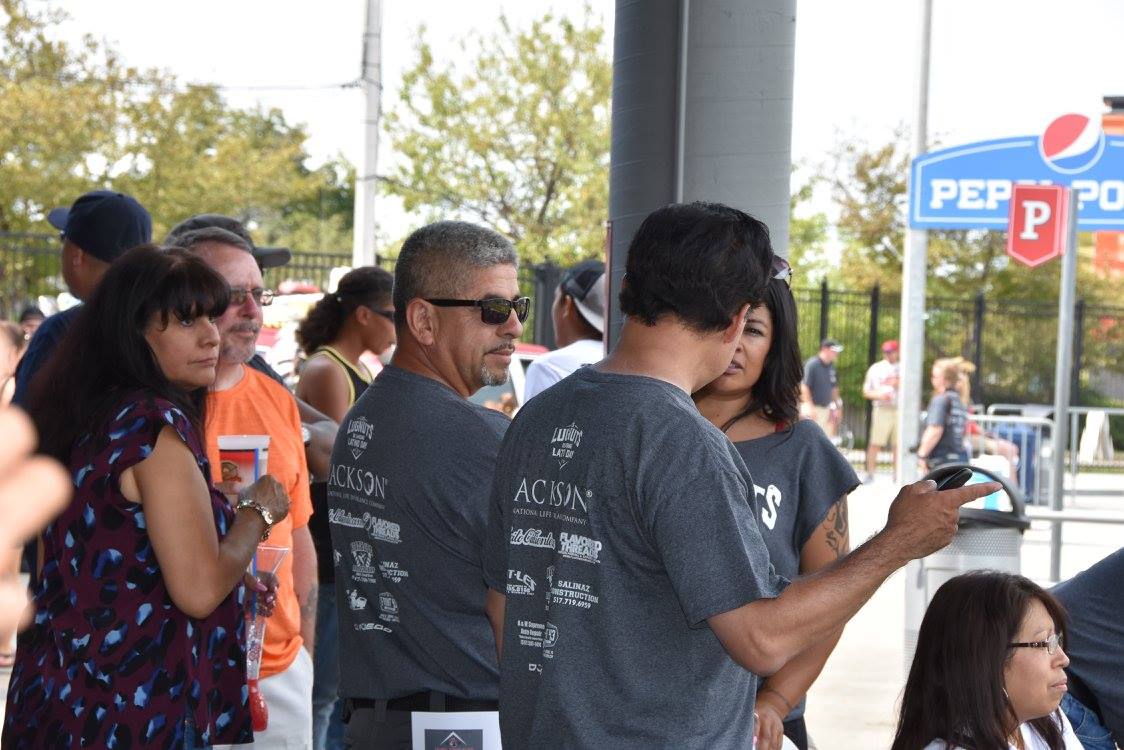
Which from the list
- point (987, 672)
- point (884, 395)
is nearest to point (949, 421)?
point (884, 395)

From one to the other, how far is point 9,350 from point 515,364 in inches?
514

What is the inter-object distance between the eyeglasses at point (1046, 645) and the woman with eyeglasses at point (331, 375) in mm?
2705

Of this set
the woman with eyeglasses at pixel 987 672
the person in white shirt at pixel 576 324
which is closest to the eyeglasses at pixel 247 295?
the person in white shirt at pixel 576 324

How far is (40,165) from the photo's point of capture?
1100 inches

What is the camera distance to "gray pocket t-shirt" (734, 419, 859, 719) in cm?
330

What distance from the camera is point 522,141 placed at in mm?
31891

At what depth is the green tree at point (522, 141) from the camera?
101ft

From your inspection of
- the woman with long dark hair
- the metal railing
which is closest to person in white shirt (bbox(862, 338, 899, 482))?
the metal railing

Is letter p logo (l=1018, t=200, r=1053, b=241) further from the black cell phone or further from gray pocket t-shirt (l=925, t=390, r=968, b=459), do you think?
the black cell phone

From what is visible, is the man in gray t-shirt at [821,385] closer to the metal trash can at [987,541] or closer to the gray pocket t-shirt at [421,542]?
the metal trash can at [987,541]

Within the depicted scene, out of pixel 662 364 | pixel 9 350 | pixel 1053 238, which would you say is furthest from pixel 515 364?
pixel 9 350

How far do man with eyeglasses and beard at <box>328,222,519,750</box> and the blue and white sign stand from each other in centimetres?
945

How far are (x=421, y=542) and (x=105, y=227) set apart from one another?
2.01 m

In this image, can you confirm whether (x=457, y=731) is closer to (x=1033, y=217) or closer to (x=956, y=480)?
(x=956, y=480)
